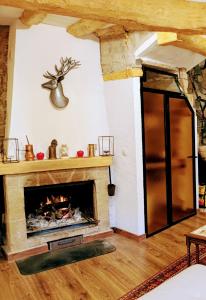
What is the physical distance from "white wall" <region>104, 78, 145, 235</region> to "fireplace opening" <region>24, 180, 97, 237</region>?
40 centimetres

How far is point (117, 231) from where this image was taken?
4.17 meters

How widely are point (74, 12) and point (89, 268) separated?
248cm

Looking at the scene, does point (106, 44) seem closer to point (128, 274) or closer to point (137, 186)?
point (137, 186)

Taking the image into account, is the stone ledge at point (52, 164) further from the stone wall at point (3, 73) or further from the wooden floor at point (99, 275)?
the wooden floor at point (99, 275)

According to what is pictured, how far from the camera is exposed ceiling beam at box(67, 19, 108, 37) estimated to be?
359 centimetres

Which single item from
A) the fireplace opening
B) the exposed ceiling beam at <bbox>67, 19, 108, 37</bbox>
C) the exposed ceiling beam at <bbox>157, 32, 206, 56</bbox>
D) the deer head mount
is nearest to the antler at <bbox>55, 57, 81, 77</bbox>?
the deer head mount

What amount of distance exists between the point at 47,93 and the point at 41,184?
3.74ft

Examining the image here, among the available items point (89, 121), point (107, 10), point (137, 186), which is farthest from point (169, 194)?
point (107, 10)

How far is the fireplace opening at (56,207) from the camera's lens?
3811 millimetres

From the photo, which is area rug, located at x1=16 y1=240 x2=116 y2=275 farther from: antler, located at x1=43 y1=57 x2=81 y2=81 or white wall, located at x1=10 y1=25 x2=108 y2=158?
antler, located at x1=43 y1=57 x2=81 y2=81

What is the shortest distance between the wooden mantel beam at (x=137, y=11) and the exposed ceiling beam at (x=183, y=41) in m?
0.52

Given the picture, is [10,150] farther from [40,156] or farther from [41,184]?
[41,184]

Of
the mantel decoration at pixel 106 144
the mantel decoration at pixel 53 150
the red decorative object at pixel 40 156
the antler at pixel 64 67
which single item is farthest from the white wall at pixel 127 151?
the red decorative object at pixel 40 156

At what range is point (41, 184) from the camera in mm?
3596
